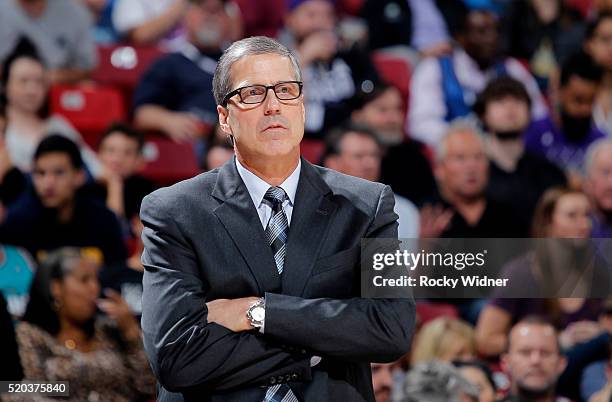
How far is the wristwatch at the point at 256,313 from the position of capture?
2.28 m

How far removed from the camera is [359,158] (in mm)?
5477

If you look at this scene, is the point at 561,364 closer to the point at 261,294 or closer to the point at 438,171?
the point at 438,171

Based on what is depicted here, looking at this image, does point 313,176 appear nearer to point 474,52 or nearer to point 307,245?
point 307,245

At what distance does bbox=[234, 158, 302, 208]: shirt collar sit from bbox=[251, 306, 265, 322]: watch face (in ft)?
0.77

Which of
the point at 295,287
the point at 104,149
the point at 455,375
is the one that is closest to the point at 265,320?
the point at 295,287

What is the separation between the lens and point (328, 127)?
20.0 feet

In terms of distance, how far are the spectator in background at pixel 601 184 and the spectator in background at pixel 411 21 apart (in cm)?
141

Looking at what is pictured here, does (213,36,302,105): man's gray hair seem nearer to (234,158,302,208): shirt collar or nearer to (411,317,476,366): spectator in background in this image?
(234,158,302,208): shirt collar

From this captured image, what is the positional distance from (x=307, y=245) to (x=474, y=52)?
4521mm

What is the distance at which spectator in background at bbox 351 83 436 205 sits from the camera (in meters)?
5.75

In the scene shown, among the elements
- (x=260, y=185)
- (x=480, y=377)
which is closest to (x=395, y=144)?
(x=480, y=377)

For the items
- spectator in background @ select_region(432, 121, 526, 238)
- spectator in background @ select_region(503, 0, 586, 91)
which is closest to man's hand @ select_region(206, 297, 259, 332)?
spectator in background @ select_region(432, 121, 526, 238)

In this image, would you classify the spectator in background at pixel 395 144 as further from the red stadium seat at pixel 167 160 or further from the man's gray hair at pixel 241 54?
the man's gray hair at pixel 241 54

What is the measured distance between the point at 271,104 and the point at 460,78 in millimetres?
4295
